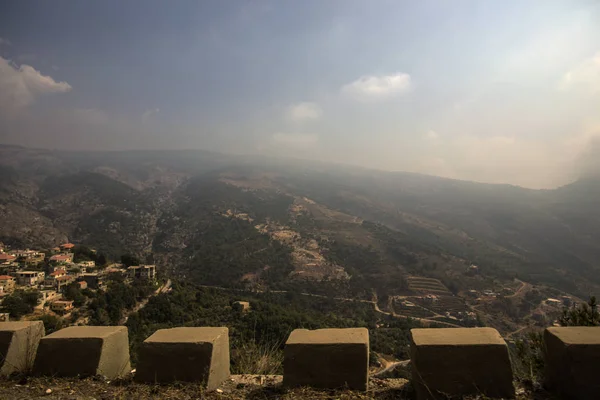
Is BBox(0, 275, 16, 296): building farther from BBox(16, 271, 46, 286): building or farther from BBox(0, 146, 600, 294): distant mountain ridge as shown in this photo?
BBox(0, 146, 600, 294): distant mountain ridge

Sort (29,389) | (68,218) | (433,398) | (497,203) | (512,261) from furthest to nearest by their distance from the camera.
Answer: (497,203) < (68,218) < (512,261) < (29,389) < (433,398)

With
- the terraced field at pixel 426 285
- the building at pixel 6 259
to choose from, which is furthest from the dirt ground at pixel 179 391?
the terraced field at pixel 426 285

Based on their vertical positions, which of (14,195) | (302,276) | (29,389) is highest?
(29,389)

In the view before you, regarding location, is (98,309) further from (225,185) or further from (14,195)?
(225,185)

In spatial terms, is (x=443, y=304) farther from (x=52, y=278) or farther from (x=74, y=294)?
(x=52, y=278)

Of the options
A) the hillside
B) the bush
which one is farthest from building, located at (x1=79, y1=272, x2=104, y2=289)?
the bush

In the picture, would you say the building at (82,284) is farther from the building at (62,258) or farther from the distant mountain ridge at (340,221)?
the distant mountain ridge at (340,221)

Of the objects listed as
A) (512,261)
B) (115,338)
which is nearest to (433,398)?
(115,338)

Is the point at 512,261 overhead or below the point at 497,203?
below
